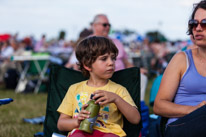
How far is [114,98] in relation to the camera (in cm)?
263

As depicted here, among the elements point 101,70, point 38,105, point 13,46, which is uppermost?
point 101,70

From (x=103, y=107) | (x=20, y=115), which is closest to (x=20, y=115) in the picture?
(x=20, y=115)

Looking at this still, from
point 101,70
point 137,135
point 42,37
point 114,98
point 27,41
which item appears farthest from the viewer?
point 42,37

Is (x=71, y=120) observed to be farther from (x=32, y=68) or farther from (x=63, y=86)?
(x=32, y=68)

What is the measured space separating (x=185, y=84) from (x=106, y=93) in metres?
0.66

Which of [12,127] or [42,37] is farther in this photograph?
[42,37]

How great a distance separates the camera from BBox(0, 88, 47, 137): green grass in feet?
16.3

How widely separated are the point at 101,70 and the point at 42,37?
1695cm

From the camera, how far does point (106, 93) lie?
2.59 m

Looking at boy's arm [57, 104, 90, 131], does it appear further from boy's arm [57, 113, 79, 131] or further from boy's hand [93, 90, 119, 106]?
boy's hand [93, 90, 119, 106]

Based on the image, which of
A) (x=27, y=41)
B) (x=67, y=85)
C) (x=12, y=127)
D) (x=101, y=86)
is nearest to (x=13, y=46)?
(x=27, y=41)

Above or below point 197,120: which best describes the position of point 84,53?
above

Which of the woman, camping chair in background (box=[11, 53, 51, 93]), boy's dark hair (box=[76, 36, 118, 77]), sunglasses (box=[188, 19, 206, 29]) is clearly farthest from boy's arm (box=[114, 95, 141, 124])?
camping chair in background (box=[11, 53, 51, 93])

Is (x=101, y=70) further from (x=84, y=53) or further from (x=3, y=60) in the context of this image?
(x=3, y=60)
